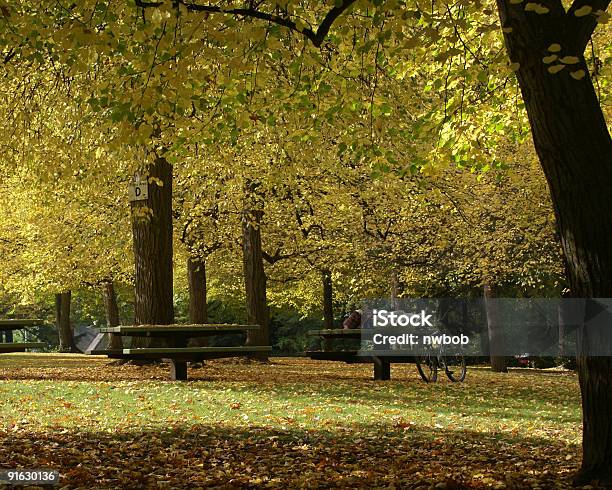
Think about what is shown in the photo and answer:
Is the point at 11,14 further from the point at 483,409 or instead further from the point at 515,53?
the point at 483,409

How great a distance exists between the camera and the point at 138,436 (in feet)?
29.9

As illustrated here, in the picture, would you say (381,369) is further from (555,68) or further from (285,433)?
(555,68)

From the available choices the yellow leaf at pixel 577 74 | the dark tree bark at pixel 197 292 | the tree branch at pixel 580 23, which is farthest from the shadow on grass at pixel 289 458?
the dark tree bark at pixel 197 292

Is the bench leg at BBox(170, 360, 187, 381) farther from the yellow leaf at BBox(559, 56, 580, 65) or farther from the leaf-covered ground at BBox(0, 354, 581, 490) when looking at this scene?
the yellow leaf at BBox(559, 56, 580, 65)

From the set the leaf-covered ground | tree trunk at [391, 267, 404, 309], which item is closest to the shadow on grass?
the leaf-covered ground

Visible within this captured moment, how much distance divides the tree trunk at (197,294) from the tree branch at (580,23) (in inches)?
719

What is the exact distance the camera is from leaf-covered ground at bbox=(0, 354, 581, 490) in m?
7.21

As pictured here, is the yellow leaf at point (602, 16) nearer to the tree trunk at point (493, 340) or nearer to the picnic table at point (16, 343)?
the picnic table at point (16, 343)

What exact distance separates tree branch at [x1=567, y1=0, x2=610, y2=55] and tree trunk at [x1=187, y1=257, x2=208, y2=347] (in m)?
18.3

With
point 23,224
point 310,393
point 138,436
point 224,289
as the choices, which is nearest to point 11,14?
point 138,436

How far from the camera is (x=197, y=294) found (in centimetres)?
2516

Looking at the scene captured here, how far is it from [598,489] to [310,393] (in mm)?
7310

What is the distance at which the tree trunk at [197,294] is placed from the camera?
24.7 m

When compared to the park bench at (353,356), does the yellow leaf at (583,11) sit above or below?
above
